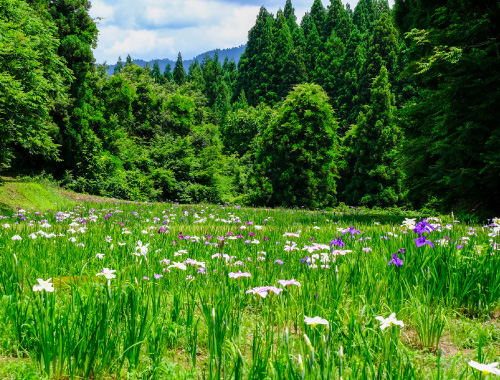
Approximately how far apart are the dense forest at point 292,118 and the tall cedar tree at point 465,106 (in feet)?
0.14

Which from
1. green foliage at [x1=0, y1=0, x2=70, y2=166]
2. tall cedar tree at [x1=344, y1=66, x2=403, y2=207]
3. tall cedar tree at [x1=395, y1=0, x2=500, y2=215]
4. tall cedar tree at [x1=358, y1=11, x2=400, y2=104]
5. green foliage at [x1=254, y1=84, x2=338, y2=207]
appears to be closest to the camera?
tall cedar tree at [x1=395, y1=0, x2=500, y2=215]

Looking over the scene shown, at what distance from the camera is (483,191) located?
888 centimetres

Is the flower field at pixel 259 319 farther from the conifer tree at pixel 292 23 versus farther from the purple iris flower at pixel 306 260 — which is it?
the conifer tree at pixel 292 23

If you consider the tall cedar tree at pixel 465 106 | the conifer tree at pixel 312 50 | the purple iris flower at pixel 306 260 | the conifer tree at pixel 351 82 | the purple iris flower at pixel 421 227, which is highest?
the conifer tree at pixel 312 50

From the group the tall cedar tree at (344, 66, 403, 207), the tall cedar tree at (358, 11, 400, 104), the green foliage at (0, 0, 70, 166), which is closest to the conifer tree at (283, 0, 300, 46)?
the tall cedar tree at (358, 11, 400, 104)

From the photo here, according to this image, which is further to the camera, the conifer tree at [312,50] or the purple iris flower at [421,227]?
the conifer tree at [312,50]

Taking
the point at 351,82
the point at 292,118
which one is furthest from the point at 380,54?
the point at 292,118

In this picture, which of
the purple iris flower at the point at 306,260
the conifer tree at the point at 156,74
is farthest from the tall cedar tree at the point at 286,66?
the purple iris flower at the point at 306,260

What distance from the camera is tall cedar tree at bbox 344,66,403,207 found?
3089cm

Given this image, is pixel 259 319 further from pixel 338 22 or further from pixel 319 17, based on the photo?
pixel 319 17

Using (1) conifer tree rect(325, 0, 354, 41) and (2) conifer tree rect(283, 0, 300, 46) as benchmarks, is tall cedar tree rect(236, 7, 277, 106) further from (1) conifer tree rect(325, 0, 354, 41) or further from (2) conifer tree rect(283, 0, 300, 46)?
(1) conifer tree rect(325, 0, 354, 41)

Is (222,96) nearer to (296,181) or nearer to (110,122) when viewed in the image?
(110,122)

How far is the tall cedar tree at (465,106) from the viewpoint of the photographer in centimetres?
780

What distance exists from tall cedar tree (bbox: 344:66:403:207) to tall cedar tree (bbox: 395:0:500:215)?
71.7 ft
